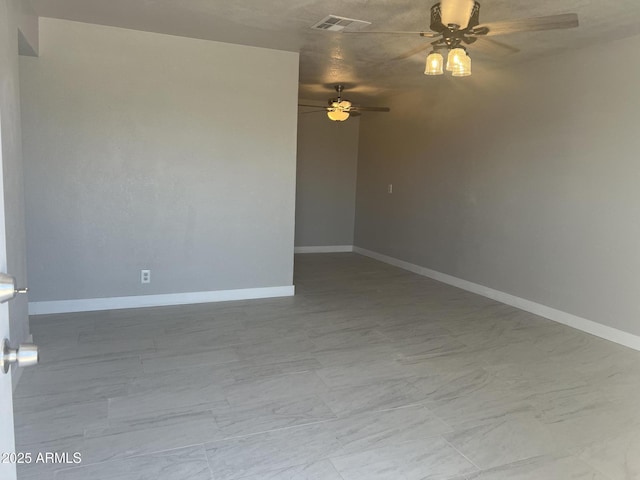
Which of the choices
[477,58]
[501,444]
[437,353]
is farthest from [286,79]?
[501,444]

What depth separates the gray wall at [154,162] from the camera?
12.8ft

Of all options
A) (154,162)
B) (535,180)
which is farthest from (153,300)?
(535,180)

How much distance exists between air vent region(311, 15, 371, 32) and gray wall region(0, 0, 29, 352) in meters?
2.07

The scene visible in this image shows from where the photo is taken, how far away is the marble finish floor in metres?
2.09

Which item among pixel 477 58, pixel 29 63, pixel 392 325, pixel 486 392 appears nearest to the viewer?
pixel 486 392

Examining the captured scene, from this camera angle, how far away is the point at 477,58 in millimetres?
4488

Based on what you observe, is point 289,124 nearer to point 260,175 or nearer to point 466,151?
point 260,175

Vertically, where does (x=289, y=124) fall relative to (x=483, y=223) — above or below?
above

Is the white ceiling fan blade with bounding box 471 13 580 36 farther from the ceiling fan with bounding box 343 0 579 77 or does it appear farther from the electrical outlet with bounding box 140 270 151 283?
the electrical outlet with bounding box 140 270 151 283

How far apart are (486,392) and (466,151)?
132 inches

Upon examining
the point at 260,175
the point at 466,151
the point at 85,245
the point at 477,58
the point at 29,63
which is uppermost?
the point at 477,58

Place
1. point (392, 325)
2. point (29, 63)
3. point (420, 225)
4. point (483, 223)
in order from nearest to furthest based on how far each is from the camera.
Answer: point (29, 63), point (392, 325), point (483, 223), point (420, 225)

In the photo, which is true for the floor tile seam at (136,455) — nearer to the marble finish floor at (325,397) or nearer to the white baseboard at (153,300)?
the marble finish floor at (325,397)

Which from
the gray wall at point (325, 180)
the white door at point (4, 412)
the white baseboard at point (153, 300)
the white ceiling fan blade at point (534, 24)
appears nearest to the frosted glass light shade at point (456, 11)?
the white ceiling fan blade at point (534, 24)
